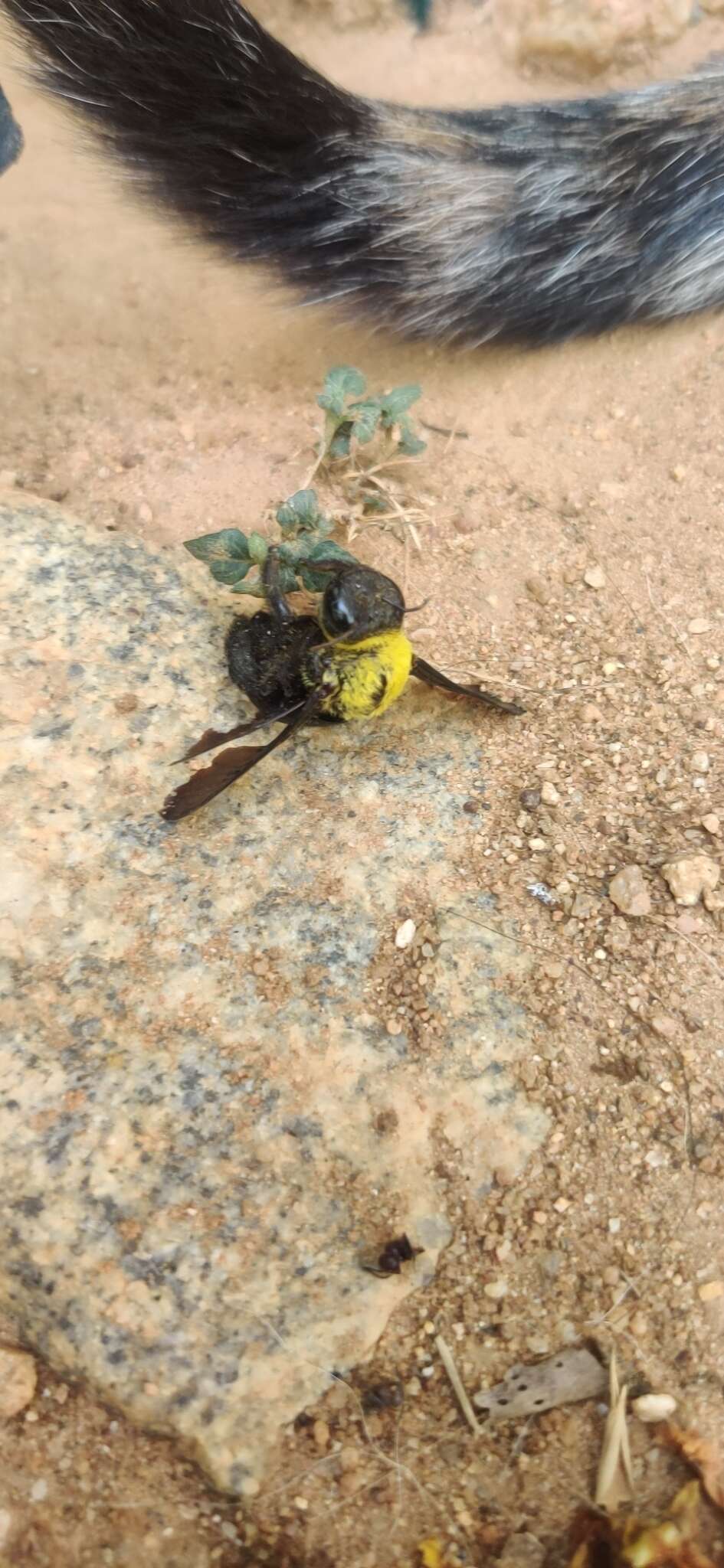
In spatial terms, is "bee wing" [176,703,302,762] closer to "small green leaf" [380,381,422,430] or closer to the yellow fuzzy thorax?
the yellow fuzzy thorax

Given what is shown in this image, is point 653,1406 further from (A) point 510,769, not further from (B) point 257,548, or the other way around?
(B) point 257,548

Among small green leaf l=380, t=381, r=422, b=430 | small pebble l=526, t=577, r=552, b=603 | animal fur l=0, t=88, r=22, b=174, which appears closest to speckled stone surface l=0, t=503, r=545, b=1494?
small pebble l=526, t=577, r=552, b=603

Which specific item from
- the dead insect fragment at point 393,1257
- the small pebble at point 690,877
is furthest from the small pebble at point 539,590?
the dead insect fragment at point 393,1257

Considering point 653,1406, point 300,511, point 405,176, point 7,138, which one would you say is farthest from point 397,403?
point 653,1406

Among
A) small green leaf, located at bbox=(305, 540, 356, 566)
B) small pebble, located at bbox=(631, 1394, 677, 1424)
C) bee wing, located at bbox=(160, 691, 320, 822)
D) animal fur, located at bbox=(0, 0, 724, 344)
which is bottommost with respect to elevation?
small pebble, located at bbox=(631, 1394, 677, 1424)

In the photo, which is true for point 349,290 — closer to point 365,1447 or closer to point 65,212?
point 65,212

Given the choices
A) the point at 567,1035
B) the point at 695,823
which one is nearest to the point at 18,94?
the point at 695,823
